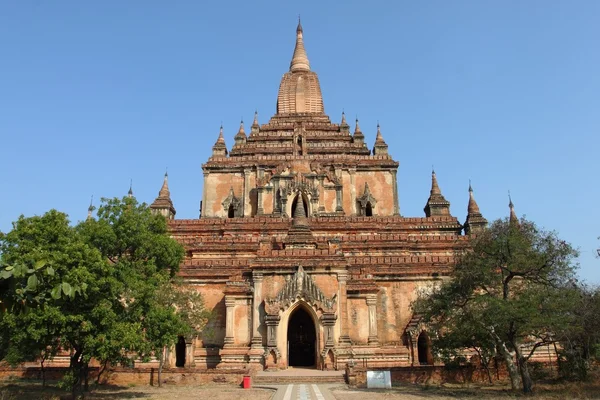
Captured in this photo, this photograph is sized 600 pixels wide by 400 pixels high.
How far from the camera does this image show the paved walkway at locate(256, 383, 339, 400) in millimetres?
19234

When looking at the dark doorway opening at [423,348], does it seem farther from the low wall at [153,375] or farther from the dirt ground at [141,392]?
the dirt ground at [141,392]

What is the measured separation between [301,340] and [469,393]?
1150 cm

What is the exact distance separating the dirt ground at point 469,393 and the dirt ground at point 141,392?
362 cm

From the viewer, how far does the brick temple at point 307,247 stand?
28.6 meters

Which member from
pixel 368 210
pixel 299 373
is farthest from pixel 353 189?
pixel 299 373

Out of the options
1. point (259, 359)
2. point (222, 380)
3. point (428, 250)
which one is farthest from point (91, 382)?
point (428, 250)

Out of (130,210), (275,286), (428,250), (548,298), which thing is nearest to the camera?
(548,298)

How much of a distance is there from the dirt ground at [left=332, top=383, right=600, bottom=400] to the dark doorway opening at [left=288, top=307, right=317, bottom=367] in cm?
833

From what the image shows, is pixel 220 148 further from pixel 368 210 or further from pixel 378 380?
pixel 378 380

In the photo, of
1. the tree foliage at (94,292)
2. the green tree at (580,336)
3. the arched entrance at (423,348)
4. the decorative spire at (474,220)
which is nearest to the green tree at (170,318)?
the tree foliage at (94,292)

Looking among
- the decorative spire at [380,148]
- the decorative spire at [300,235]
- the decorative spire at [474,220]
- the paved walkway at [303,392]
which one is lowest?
the paved walkway at [303,392]

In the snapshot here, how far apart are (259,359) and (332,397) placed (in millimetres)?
9034

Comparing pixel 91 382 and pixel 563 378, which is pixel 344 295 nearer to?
pixel 563 378

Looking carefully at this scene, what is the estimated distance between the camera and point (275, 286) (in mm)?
29672
